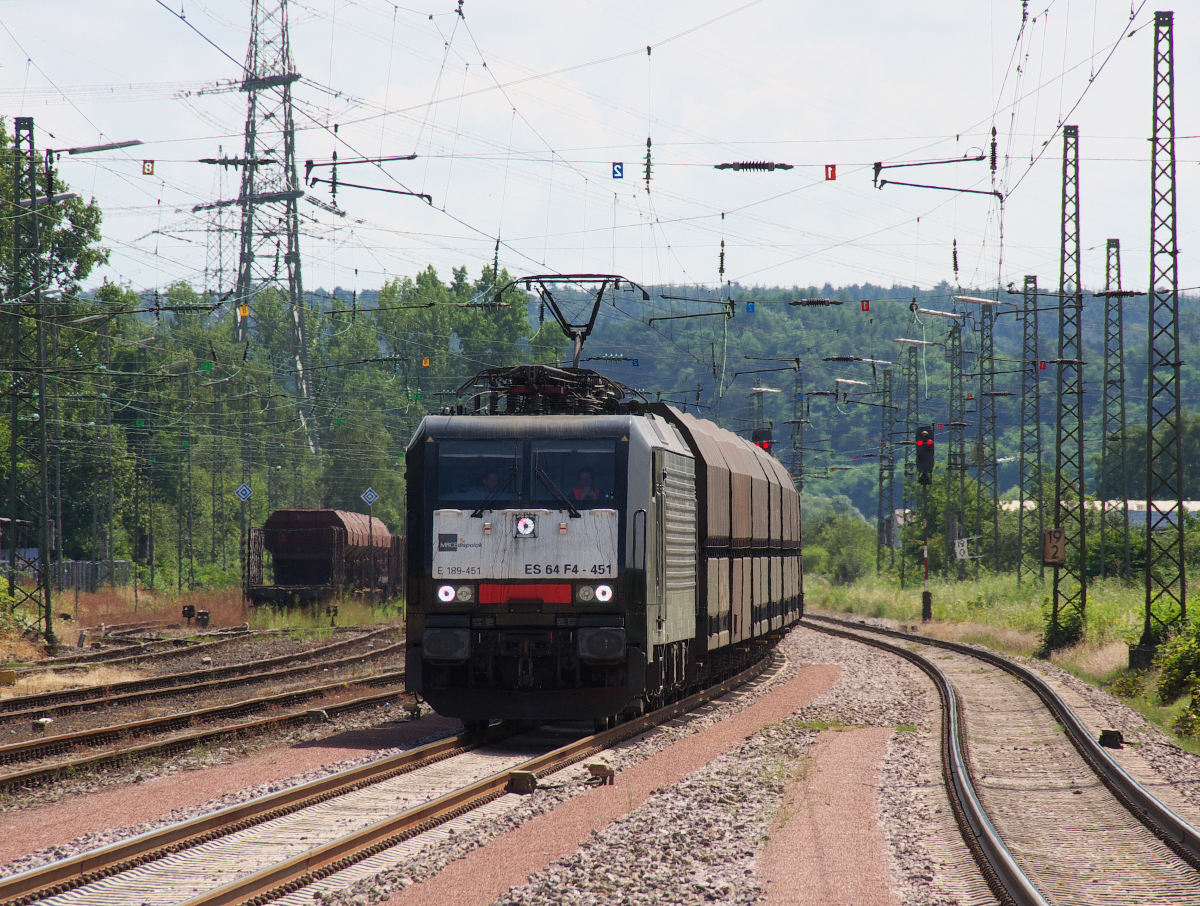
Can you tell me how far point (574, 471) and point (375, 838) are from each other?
19.3 ft

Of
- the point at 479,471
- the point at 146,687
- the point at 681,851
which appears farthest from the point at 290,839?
the point at 146,687

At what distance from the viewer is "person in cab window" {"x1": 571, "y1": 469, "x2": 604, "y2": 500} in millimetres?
13672

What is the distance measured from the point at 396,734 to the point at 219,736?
6.77 ft

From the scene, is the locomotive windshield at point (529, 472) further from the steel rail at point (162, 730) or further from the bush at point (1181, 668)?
the bush at point (1181, 668)

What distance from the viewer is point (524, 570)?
530 inches

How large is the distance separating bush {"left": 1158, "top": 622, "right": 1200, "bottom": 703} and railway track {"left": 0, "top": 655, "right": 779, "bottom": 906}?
10.9 metres

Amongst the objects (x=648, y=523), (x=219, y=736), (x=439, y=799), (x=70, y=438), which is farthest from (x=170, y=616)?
(x=439, y=799)

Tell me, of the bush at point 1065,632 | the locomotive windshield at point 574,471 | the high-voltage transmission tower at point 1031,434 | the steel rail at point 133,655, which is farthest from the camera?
the high-voltage transmission tower at point 1031,434

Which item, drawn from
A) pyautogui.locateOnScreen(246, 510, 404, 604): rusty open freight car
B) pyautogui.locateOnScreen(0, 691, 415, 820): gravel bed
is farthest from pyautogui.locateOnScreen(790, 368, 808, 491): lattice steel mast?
pyautogui.locateOnScreen(0, 691, 415, 820): gravel bed

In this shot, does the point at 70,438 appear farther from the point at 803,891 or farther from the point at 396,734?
the point at 803,891

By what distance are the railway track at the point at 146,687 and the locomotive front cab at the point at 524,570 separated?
6692 millimetres

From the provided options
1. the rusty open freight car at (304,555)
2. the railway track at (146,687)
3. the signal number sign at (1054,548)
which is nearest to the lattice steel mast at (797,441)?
the rusty open freight car at (304,555)

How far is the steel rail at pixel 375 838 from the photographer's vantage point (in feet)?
23.0

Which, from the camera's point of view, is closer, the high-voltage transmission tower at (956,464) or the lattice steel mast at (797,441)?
the high-voltage transmission tower at (956,464)
